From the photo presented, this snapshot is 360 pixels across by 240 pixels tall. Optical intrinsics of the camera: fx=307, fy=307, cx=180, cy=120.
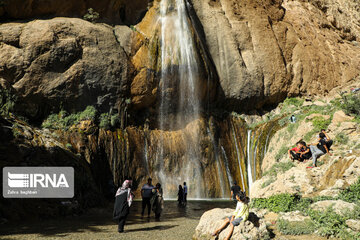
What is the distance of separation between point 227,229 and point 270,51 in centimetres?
2756

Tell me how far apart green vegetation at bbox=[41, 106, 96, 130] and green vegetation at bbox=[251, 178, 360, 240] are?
47.3ft

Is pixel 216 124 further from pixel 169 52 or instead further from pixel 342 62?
pixel 342 62

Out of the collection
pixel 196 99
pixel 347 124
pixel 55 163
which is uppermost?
pixel 196 99

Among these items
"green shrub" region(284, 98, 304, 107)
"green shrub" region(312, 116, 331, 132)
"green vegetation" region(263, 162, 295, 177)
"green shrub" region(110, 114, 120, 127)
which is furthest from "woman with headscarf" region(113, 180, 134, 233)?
"green shrub" region(284, 98, 304, 107)

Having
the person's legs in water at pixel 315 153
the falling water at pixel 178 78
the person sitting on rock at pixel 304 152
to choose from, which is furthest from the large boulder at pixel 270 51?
the person's legs in water at pixel 315 153

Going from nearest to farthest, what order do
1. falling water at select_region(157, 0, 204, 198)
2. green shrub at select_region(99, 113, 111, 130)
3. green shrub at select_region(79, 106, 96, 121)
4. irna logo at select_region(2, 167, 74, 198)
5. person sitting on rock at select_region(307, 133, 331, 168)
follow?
irna logo at select_region(2, 167, 74, 198) < person sitting on rock at select_region(307, 133, 331, 168) < green shrub at select_region(79, 106, 96, 121) < green shrub at select_region(99, 113, 111, 130) < falling water at select_region(157, 0, 204, 198)

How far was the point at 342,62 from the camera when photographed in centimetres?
3512

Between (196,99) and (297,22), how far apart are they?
17793 mm

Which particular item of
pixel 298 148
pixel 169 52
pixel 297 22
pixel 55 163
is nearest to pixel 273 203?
pixel 298 148

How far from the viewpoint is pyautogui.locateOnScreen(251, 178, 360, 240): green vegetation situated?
290 inches

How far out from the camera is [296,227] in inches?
313

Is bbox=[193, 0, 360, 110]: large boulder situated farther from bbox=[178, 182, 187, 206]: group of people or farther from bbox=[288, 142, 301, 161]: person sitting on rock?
bbox=[288, 142, 301, 161]: person sitting on rock

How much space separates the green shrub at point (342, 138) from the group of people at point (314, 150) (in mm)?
488

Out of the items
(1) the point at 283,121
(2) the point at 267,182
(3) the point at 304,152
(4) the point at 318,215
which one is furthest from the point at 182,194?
(1) the point at 283,121
